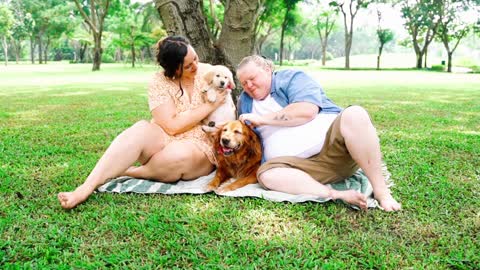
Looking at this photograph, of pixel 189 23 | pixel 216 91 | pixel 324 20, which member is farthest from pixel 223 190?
pixel 324 20

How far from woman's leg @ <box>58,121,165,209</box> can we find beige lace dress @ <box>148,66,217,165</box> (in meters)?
0.24

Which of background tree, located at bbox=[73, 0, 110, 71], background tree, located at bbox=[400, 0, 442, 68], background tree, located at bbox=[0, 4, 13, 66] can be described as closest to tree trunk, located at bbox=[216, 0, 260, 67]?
background tree, located at bbox=[73, 0, 110, 71]

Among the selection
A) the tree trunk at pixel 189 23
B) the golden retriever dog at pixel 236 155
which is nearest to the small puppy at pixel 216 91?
the golden retriever dog at pixel 236 155

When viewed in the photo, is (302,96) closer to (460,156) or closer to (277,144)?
(277,144)

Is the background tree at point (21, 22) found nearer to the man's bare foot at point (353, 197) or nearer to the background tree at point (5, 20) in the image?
the background tree at point (5, 20)

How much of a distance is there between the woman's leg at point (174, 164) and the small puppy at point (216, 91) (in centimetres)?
26

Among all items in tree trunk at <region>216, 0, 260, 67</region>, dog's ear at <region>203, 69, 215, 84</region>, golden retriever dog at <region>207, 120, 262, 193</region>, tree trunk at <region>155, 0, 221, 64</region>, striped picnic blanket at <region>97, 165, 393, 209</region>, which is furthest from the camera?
tree trunk at <region>216, 0, 260, 67</region>

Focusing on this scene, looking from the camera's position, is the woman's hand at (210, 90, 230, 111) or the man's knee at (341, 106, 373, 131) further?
the woman's hand at (210, 90, 230, 111)

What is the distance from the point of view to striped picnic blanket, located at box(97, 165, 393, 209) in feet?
9.98

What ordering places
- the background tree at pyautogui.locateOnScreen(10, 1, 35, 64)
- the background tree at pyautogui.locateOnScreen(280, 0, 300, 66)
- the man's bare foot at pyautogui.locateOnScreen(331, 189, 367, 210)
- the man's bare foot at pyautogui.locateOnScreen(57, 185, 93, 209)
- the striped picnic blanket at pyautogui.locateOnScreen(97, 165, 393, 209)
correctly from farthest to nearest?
1. the background tree at pyautogui.locateOnScreen(10, 1, 35, 64)
2. the background tree at pyautogui.locateOnScreen(280, 0, 300, 66)
3. the striped picnic blanket at pyautogui.locateOnScreen(97, 165, 393, 209)
4. the man's bare foot at pyautogui.locateOnScreen(57, 185, 93, 209)
5. the man's bare foot at pyautogui.locateOnScreen(331, 189, 367, 210)

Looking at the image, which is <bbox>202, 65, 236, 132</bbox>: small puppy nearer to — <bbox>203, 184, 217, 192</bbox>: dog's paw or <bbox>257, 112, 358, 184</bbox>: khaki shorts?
<bbox>203, 184, 217, 192</bbox>: dog's paw

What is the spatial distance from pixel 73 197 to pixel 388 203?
212 cm

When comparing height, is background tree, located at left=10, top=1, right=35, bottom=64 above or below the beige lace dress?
above

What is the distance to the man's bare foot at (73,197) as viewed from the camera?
9.57 ft
